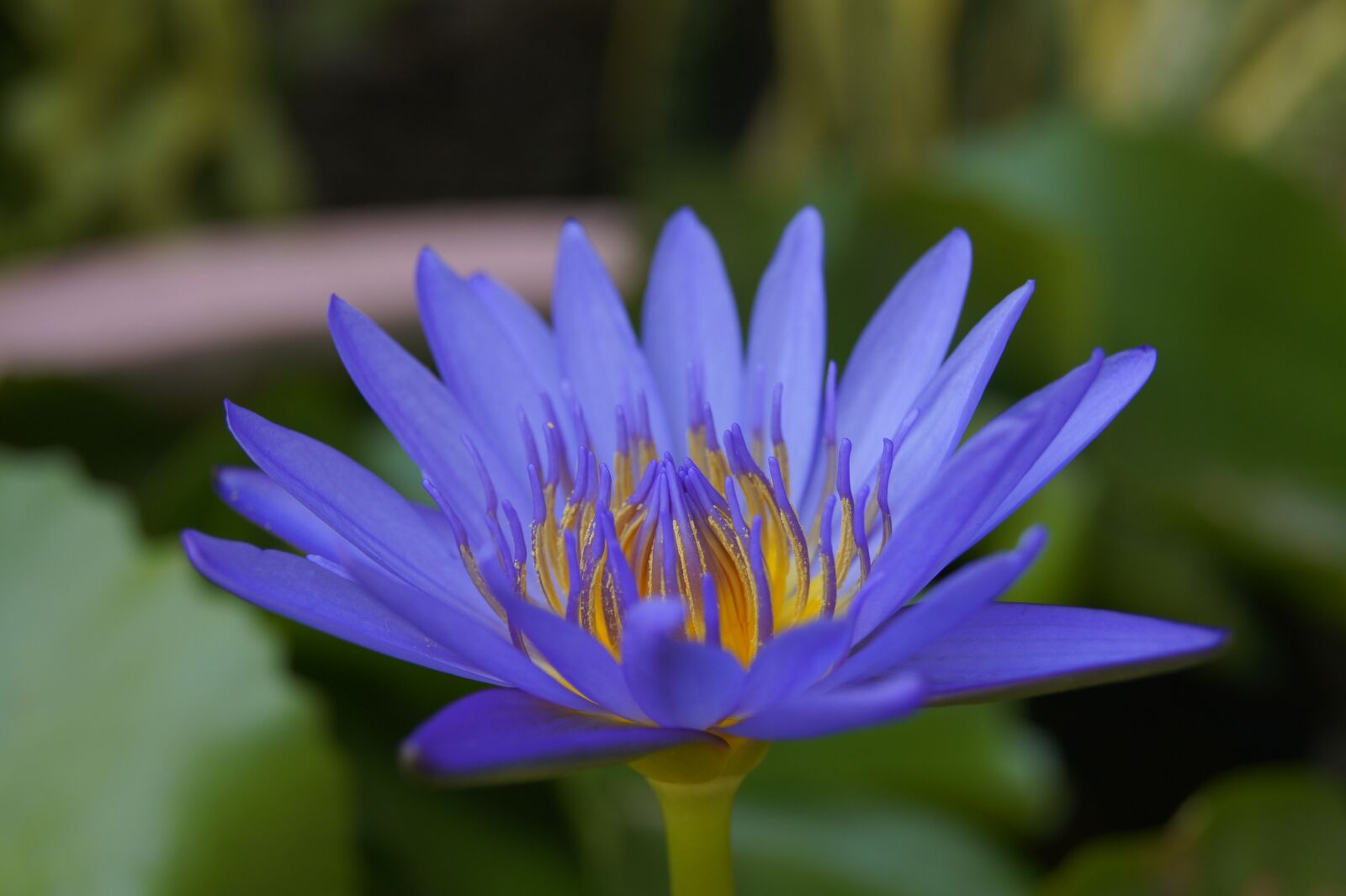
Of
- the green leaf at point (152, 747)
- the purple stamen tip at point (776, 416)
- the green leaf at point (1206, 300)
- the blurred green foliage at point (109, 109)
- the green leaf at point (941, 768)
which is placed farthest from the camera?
the blurred green foliage at point (109, 109)

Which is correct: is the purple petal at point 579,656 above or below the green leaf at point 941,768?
below

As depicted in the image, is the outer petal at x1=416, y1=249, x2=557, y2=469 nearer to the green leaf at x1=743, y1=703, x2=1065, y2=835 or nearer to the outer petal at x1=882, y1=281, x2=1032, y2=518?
the outer petal at x1=882, y1=281, x2=1032, y2=518

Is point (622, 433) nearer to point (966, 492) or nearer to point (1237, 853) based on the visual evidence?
point (966, 492)

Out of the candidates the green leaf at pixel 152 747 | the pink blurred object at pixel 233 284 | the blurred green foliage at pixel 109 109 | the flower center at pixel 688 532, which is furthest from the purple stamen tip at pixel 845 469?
the blurred green foliage at pixel 109 109

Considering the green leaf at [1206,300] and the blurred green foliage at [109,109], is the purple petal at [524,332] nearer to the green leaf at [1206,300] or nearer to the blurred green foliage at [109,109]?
the green leaf at [1206,300]

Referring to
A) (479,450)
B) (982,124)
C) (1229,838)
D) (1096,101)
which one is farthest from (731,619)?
(982,124)

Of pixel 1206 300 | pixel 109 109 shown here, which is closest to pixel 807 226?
pixel 1206 300
